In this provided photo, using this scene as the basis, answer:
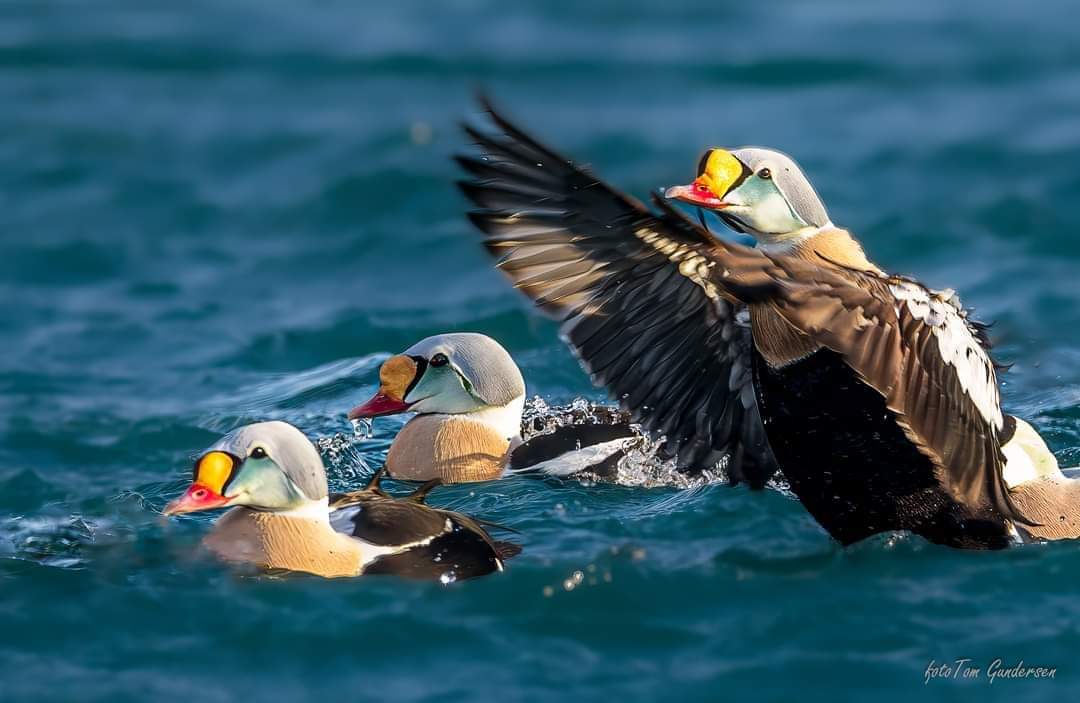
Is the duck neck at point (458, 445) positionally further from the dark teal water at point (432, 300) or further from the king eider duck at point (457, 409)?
the dark teal water at point (432, 300)

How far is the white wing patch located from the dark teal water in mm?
566

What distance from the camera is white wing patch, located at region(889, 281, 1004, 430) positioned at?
5094 mm

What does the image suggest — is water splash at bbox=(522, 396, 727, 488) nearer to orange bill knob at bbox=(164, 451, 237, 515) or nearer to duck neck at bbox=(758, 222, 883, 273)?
duck neck at bbox=(758, 222, 883, 273)

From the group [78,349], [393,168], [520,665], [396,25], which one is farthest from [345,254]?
→ [520,665]

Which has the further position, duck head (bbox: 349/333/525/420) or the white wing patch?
duck head (bbox: 349/333/525/420)

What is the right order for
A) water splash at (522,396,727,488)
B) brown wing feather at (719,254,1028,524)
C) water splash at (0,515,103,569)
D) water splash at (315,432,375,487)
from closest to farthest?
brown wing feather at (719,254,1028,524) < water splash at (0,515,103,569) < water splash at (522,396,727,488) < water splash at (315,432,375,487)

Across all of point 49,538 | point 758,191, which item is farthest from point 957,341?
point 49,538

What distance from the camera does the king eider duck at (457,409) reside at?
6.93 m

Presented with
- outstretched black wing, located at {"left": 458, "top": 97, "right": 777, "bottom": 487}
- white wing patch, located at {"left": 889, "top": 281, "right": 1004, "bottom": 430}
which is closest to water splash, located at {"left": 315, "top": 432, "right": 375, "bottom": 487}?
outstretched black wing, located at {"left": 458, "top": 97, "right": 777, "bottom": 487}

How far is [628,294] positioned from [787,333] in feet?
2.32

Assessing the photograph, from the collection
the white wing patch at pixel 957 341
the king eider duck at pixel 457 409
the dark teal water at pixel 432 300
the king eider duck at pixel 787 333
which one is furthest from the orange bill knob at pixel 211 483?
the white wing patch at pixel 957 341

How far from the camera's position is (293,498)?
18.4 ft

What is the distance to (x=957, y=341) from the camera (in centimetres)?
520

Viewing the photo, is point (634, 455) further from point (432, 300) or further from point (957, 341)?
point (432, 300)
